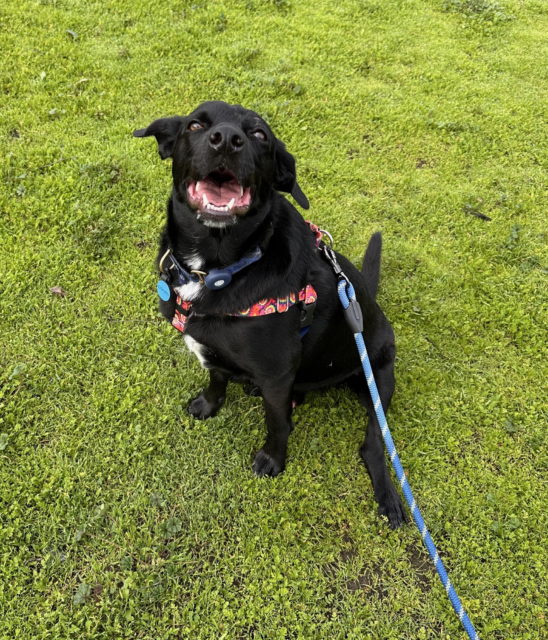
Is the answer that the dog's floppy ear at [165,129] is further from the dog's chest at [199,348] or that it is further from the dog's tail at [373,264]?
the dog's tail at [373,264]

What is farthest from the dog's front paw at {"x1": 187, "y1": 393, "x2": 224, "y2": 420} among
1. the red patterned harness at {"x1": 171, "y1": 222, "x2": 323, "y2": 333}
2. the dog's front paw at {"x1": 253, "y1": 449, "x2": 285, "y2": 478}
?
the red patterned harness at {"x1": 171, "y1": 222, "x2": 323, "y2": 333}

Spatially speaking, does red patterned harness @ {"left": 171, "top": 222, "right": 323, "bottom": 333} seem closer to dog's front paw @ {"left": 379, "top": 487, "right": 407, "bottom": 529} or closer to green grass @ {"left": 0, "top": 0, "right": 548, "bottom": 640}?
green grass @ {"left": 0, "top": 0, "right": 548, "bottom": 640}

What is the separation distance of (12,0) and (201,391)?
6.15m

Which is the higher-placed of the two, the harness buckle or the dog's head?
the dog's head

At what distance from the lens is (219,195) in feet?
7.36

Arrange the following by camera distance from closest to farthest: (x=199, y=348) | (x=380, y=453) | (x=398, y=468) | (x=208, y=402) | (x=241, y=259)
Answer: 1. (x=398, y=468)
2. (x=241, y=259)
3. (x=199, y=348)
4. (x=380, y=453)
5. (x=208, y=402)

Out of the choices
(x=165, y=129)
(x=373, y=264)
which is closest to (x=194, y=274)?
(x=165, y=129)

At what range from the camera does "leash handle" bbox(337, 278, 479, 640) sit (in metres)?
2.01

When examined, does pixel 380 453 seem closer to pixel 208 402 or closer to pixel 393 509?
pixel 393 509

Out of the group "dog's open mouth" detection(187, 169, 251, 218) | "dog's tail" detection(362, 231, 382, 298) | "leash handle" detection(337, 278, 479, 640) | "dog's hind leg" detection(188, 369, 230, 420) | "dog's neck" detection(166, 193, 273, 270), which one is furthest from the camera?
"dog's tail" detection(362, 231, 382, 298)

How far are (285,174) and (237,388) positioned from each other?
1558 mm

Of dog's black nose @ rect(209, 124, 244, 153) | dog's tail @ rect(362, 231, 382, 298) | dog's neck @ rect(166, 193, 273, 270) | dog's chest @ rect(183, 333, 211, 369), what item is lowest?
dog's tail @ rect(362, 231, 382, 298)

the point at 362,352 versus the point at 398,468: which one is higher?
the point at 362,352

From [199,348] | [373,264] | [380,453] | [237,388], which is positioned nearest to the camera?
[199,348]
